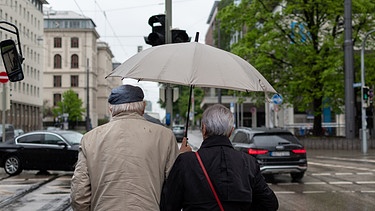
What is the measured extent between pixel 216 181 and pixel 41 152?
14.0m

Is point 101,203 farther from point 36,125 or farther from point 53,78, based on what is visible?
point 53,78

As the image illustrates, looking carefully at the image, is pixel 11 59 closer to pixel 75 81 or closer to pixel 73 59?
pixel 73 59

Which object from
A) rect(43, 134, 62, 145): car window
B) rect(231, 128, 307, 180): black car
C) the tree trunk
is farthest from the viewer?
the tree trunk

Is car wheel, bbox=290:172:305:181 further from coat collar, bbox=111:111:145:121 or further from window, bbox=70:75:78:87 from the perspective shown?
window, bbox=70:75:78:87

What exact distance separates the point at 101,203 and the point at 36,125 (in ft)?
261

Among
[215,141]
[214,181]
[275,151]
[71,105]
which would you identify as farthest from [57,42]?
[214,181]

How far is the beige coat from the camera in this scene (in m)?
3.23

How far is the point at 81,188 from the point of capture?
3.32 m

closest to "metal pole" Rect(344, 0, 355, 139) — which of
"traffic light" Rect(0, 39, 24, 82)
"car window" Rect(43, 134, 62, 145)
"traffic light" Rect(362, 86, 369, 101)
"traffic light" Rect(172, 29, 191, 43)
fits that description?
"traffic light" Rect(362, 86, 369, 101)

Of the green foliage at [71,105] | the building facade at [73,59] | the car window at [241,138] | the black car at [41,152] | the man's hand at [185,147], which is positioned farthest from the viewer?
the building facade at [73,59]

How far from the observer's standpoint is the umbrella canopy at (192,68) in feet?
13.8

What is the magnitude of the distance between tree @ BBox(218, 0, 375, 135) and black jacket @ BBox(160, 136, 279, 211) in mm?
24512

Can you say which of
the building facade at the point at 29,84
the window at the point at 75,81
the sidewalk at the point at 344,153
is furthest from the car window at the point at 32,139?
the window at the point at 75,81

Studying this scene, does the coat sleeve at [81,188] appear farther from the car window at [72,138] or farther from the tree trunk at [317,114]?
the tree trunk at [317,114]
